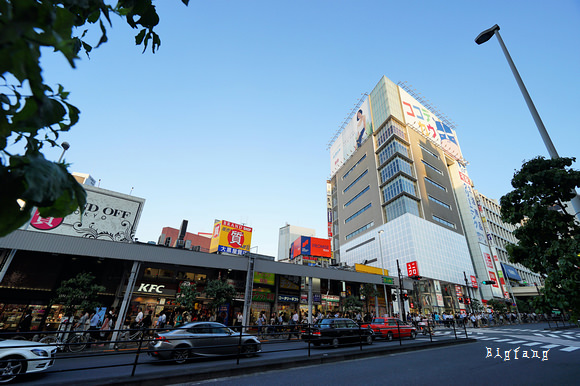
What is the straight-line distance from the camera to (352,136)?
74.2 m

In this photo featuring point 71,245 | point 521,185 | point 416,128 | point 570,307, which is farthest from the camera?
point 416,128

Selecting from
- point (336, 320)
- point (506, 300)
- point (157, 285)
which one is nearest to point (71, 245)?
point (157, 285)

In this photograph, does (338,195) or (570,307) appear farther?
(338,195)

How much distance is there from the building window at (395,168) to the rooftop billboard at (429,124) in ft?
43.4

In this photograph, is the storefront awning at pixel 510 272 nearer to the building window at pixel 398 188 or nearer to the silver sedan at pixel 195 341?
the building window at pixel 398 188

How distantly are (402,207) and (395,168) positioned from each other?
27.5 ft

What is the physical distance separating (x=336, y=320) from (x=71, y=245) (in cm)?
1632

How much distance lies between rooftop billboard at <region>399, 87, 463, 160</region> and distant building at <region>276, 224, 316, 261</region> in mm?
57110

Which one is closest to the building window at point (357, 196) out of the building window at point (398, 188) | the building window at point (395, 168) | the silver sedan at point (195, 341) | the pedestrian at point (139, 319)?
the building window at point (395, 168)

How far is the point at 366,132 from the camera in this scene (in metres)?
66.8

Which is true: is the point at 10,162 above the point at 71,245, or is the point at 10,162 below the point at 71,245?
below

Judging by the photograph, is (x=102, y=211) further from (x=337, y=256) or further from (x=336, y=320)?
(x=337, y=256)

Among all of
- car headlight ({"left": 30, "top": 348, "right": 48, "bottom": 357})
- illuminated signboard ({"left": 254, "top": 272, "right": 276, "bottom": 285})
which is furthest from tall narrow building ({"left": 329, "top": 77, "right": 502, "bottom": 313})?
car headlight ({"left": 30, "top": 348, "right": 48, "bottom": 357})

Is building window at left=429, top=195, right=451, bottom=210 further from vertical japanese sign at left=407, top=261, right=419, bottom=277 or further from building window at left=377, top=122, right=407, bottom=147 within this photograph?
vertical japanese sign at left=407, top=261, right=419, bottom=277
